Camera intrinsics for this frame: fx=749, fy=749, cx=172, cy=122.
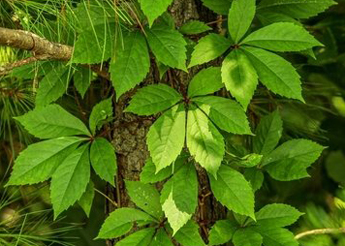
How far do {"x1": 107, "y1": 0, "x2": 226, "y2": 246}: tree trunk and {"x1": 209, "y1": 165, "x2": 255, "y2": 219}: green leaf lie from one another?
139mm

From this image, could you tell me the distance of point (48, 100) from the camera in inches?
63.9

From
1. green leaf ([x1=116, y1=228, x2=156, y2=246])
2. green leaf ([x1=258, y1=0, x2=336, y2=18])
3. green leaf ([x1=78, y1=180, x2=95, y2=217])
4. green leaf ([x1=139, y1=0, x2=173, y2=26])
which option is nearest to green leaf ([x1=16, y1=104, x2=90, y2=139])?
green leaf ([x1=78, y1=180, x2=95, y2=217])

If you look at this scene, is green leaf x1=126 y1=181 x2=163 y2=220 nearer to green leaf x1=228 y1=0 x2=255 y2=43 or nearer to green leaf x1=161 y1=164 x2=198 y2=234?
green leaf x1=161 y1=164 x2=198 y2=234

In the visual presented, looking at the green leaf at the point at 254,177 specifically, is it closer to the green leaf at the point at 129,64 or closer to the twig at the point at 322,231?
the twig at the point at 322,231

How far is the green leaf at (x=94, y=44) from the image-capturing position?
1.44 metres

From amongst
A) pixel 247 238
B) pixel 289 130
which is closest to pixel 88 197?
pixel 247 238

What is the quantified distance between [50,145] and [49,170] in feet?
0.17

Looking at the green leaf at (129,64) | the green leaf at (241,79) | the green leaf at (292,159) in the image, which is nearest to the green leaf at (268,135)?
the green leaf at (292,159)

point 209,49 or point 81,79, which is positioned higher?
point 209,49

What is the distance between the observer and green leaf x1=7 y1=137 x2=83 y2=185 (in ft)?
4.99

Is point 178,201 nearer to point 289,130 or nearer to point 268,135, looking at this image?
point 268,135

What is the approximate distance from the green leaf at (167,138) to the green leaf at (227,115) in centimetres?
6

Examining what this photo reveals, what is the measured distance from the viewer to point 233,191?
1.48m

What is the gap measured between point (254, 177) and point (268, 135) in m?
0.10
